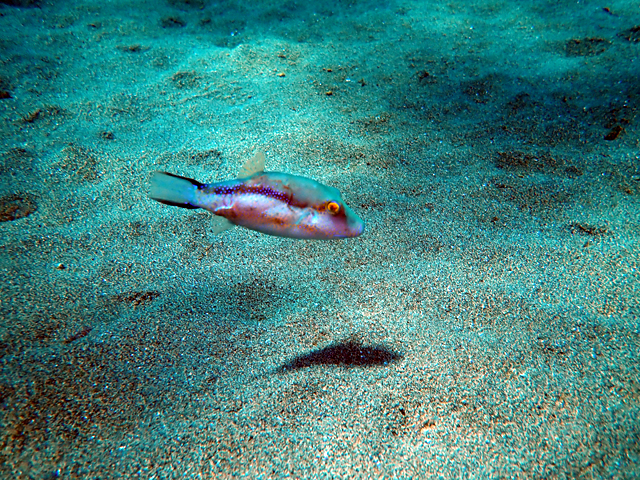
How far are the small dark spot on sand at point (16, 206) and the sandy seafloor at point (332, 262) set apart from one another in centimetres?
2

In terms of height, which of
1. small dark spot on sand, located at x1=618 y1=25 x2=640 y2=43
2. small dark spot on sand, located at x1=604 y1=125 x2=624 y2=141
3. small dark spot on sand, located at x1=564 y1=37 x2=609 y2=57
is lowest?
small dark spot on sand, located at x1=604 y1=125 x2=624 y2=141

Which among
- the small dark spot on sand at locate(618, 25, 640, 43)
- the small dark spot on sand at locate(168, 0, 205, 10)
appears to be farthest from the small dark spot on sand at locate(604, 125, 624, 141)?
the small dark spot on sand at locate(168, 0, 205, 10)

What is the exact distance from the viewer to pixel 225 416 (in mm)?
1796

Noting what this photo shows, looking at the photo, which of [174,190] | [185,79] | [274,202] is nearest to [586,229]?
[274,202]

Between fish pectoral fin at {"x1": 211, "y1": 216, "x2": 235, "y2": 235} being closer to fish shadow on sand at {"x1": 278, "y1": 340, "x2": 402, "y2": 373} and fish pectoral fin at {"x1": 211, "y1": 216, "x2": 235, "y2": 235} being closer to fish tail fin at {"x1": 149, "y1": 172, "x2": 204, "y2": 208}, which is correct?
fish tail fin at {"x1": 149, "y1": 172, "x2": 204, "y2": 208}

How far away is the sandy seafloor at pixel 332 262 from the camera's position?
67.0 inches

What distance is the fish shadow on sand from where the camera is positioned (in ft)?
6.71

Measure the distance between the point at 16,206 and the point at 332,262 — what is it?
2.75 m

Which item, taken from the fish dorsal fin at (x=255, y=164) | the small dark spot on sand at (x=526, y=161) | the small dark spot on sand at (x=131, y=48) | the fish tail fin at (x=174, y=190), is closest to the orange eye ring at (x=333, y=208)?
the fish dorsal fin at (x=255, y=164)

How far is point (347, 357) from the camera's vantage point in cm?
209

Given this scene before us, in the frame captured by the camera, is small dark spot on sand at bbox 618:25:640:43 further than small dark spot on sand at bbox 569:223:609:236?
Yes

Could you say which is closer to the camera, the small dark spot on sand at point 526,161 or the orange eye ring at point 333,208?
the orange eye ring at point 333,208

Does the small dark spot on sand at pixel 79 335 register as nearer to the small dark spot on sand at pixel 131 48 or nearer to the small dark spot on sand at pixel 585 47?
the small dark spot on sand at pixel 131 48

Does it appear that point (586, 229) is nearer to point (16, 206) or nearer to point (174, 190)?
point (174, 190)
